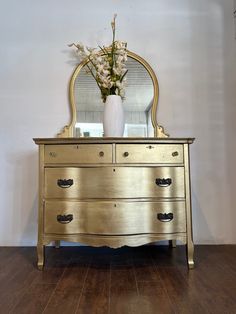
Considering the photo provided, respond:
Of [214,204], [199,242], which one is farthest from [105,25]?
[199,242]

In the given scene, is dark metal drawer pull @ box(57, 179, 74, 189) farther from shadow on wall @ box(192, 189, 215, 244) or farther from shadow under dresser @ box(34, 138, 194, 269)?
shadow on wall @ box(192, 189, 215, 244)

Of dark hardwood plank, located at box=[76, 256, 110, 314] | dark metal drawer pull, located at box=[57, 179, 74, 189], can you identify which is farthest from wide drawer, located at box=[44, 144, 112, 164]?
dark hardwood plank, located at box=[76, 256, 110, 314]

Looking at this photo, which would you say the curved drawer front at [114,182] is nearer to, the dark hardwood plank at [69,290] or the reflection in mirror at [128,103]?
the dark hardwood plank at [69,290]

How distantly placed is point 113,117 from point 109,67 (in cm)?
42

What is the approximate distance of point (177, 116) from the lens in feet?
7.59

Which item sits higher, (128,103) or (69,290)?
(128,103)

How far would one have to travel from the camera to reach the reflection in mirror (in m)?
2.24

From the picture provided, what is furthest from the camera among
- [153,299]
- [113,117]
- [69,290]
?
[113,117]

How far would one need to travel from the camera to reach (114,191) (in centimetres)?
167

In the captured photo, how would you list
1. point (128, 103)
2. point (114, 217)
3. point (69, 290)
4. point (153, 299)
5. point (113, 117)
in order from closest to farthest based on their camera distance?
point (153, 299) < point (69, 290) < point (114, 217) < point (113, 117) < point (128, 103)

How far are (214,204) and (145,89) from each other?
1217 mm

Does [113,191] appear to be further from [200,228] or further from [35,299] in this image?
[200,228]

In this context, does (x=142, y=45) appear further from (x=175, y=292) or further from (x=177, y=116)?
(x=175, y=292)

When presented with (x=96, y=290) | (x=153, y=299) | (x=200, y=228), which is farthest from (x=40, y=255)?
(x=200, y=228)
